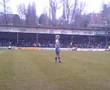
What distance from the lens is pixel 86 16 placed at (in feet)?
Answer: 359

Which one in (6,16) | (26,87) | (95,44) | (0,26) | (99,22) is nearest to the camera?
(26,87)

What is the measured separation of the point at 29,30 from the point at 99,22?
37905 mm

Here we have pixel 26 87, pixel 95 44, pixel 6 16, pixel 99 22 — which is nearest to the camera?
pixel 26 87

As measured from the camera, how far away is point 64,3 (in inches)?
3952

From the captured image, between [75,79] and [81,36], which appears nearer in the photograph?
[75,79]

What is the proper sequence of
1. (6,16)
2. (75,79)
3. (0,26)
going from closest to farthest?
(75,79) < (0,26) < (6,16)

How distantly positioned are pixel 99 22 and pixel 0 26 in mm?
42602

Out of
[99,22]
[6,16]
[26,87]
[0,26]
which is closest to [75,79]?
[26,87]

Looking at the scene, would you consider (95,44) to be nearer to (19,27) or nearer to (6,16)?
(19,27)

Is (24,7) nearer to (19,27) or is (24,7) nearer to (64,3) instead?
(64,3)

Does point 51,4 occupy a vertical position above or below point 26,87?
above

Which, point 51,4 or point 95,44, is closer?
point 95,44

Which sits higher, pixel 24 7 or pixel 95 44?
pixel 24 7

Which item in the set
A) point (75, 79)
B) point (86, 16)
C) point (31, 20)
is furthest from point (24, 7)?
point (75, 79)
